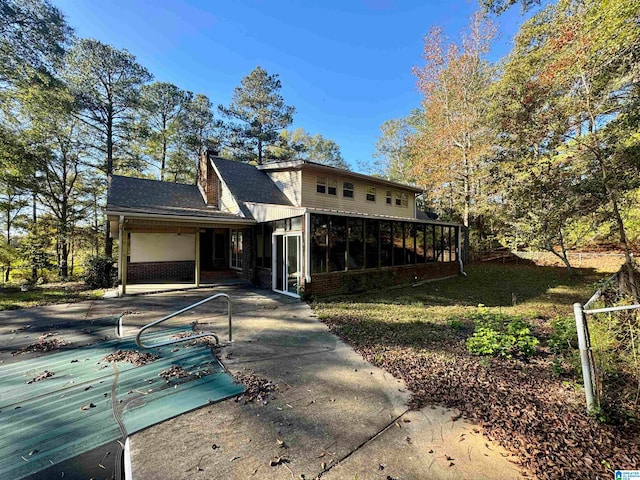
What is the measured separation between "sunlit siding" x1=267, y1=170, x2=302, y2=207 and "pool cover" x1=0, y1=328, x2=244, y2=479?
378 inches

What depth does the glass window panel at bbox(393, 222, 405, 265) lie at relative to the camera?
11490 mm

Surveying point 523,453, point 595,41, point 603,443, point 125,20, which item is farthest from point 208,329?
point 125,20

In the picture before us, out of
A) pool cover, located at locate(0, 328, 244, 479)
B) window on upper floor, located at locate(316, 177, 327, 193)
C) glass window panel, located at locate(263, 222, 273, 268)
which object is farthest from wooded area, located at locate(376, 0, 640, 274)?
pool cover, located at locate(0, 328, 244, 479)

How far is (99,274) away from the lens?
1153 cm

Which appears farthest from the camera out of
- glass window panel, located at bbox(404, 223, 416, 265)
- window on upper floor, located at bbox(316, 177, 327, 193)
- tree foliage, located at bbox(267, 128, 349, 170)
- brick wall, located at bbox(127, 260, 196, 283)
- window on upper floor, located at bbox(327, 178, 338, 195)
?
tree foliage, located at bbox(267, 128, 349, 170)

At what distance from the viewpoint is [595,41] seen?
5.81 m

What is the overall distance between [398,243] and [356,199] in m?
4.40

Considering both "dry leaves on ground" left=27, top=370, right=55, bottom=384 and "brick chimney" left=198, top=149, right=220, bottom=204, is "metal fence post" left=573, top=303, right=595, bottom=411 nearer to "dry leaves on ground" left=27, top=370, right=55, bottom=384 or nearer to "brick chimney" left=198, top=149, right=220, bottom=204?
"dry leaves on ground" left=27, top=370, right=55, bottom=384

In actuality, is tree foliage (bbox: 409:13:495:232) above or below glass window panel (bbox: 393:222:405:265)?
above

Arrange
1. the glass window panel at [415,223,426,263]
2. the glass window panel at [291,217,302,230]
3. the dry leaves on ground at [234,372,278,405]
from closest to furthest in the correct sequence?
the dry leaves on ground at [234,372,278,405] < the glass window panel at [291,217,302,230] < the glass window panel at [415,223,426,263]

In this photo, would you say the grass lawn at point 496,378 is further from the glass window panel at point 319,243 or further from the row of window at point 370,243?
the row of window at point 370,243

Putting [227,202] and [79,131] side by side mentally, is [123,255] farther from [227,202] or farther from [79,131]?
[79,131]

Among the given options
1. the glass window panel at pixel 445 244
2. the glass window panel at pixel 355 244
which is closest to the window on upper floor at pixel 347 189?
the glass window panel at pixel 355 244

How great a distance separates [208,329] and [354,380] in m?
3.44
